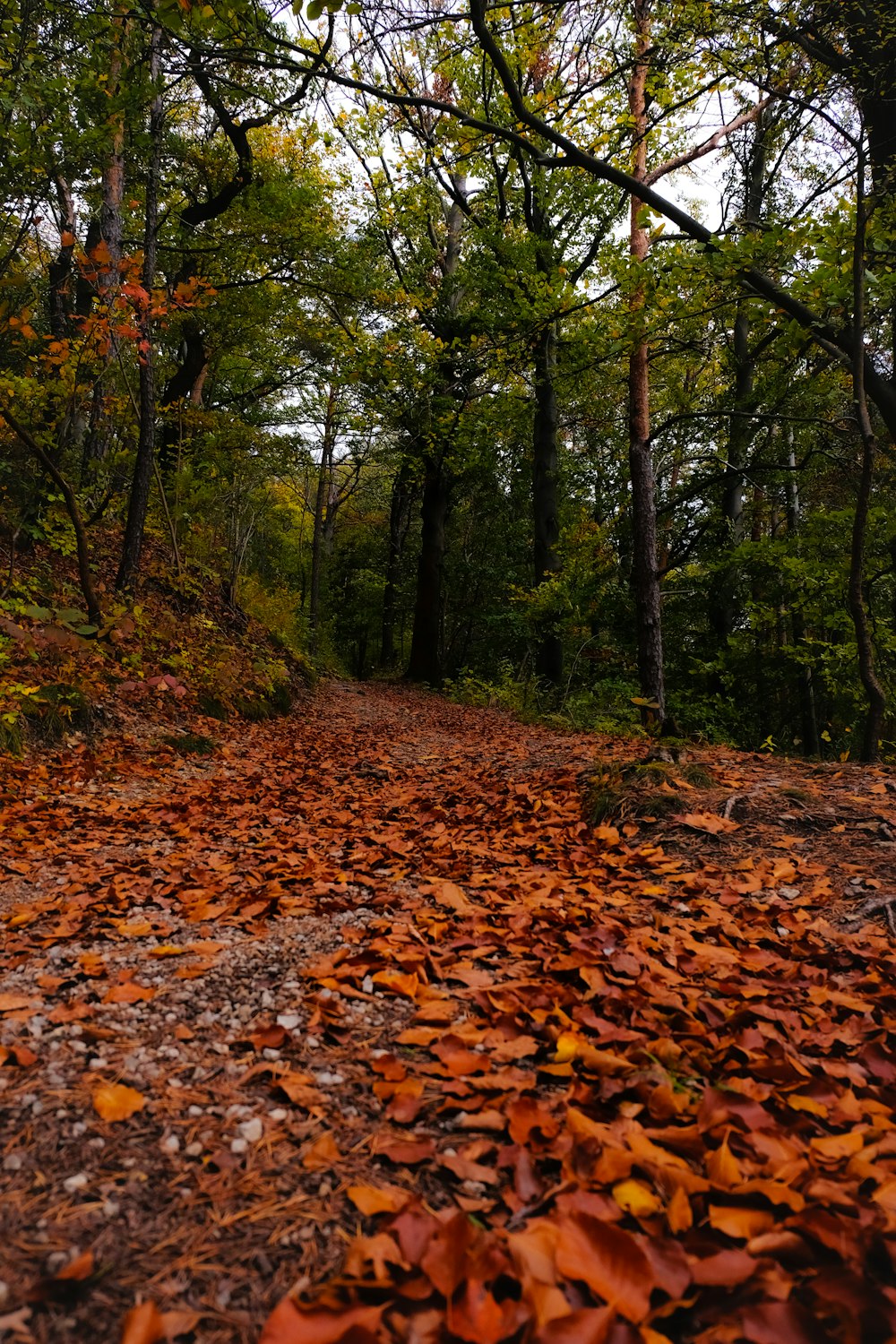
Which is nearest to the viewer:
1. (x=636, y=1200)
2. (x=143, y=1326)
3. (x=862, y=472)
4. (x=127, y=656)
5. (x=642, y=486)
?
(x=143, y=1326)

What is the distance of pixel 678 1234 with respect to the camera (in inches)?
46.7

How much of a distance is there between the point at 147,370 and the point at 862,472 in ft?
23.4

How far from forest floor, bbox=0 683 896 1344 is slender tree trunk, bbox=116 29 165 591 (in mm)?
5017

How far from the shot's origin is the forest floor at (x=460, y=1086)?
3.47ft

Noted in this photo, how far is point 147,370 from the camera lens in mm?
7309

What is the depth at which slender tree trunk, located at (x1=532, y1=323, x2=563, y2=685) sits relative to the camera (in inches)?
480

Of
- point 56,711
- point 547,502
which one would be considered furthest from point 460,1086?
point 547,502

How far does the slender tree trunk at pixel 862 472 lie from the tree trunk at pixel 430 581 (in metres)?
11.1

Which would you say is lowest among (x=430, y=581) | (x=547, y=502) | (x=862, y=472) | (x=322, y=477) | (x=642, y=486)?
(x=862, y=472)

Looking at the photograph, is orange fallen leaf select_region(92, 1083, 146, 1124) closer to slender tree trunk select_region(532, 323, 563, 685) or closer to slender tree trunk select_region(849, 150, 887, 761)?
slender tree trunk select_region(849, 150, 887, 761)

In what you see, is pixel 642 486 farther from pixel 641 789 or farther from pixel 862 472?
pixel 641 789

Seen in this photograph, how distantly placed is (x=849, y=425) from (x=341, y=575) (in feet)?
60.6

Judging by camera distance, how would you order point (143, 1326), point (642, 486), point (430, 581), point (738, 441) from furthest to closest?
1. point (430, 581)
2. point (738, 441)
3. point (642, 486)
4. point (143, 1326)

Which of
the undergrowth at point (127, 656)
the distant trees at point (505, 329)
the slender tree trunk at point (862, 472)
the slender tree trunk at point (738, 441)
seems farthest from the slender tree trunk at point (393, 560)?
the slender tree trunk at point (862, 472)
